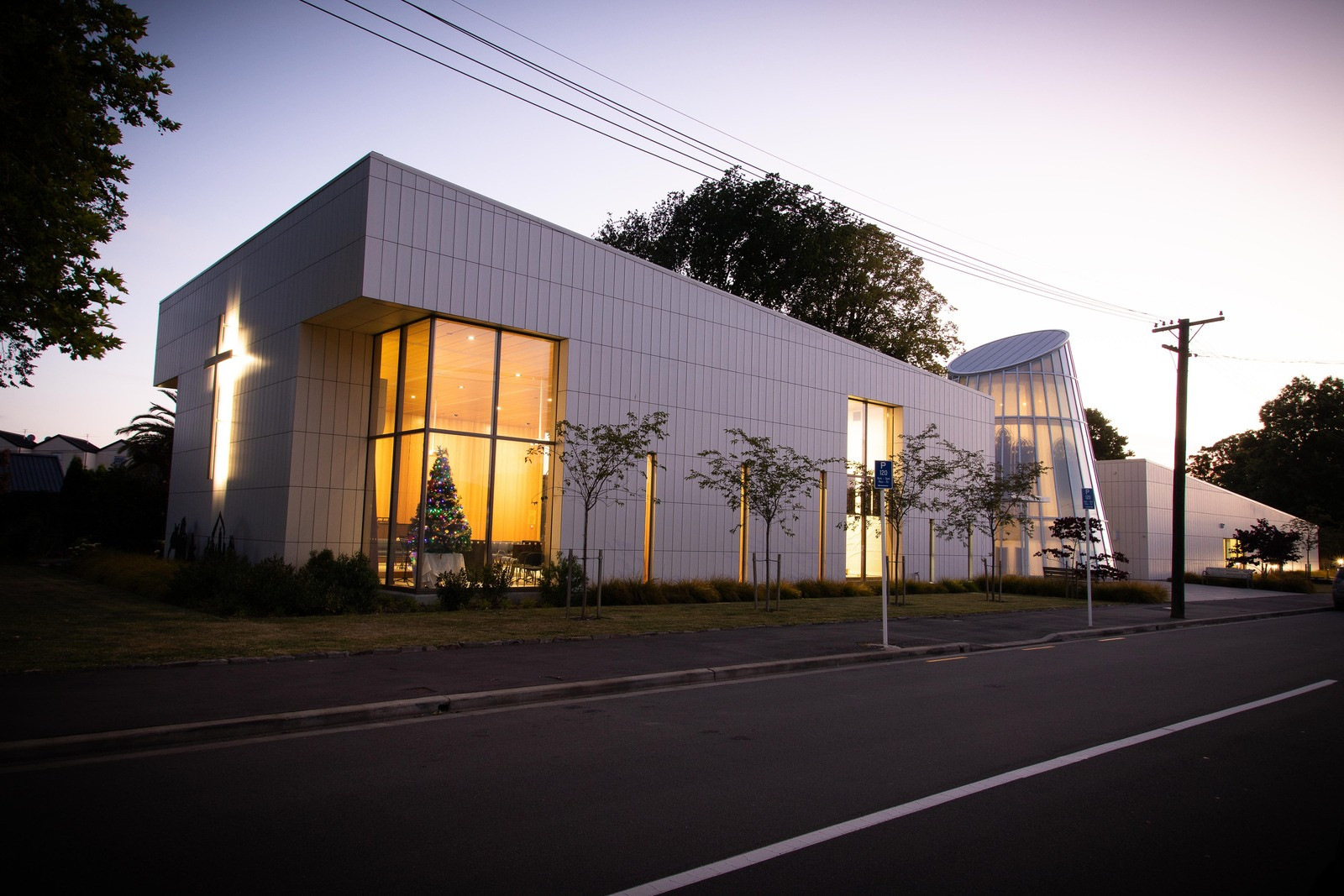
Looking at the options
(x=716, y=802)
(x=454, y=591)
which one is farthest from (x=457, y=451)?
(x=716, y=802)

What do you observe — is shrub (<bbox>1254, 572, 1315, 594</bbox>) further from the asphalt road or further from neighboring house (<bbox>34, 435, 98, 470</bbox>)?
neighboring house (<bbox>34, 435, 98, 470</bbox>)

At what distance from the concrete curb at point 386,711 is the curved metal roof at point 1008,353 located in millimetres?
35349

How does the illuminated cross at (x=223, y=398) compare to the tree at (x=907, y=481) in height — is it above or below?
above

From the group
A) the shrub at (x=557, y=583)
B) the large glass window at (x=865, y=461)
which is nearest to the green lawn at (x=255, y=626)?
the shrub at (x=557, y=583)

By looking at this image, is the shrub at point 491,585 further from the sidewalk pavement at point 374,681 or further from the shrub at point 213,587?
the sidewalk pavement at point 374,681

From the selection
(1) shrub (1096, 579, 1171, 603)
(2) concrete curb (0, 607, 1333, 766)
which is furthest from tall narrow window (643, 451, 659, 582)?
(1) shrub (1096, 579, 1171, 603)

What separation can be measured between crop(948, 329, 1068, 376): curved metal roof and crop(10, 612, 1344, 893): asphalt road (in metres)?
37.9

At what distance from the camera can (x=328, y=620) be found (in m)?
14.1

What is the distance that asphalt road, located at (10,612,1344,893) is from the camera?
13.9ft

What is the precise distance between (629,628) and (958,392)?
71.3ft

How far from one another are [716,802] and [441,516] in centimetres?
1359

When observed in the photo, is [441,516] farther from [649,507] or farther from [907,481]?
[907,481]

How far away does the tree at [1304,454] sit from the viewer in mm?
65875

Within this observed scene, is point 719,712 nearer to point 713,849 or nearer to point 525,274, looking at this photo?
point 713,849
